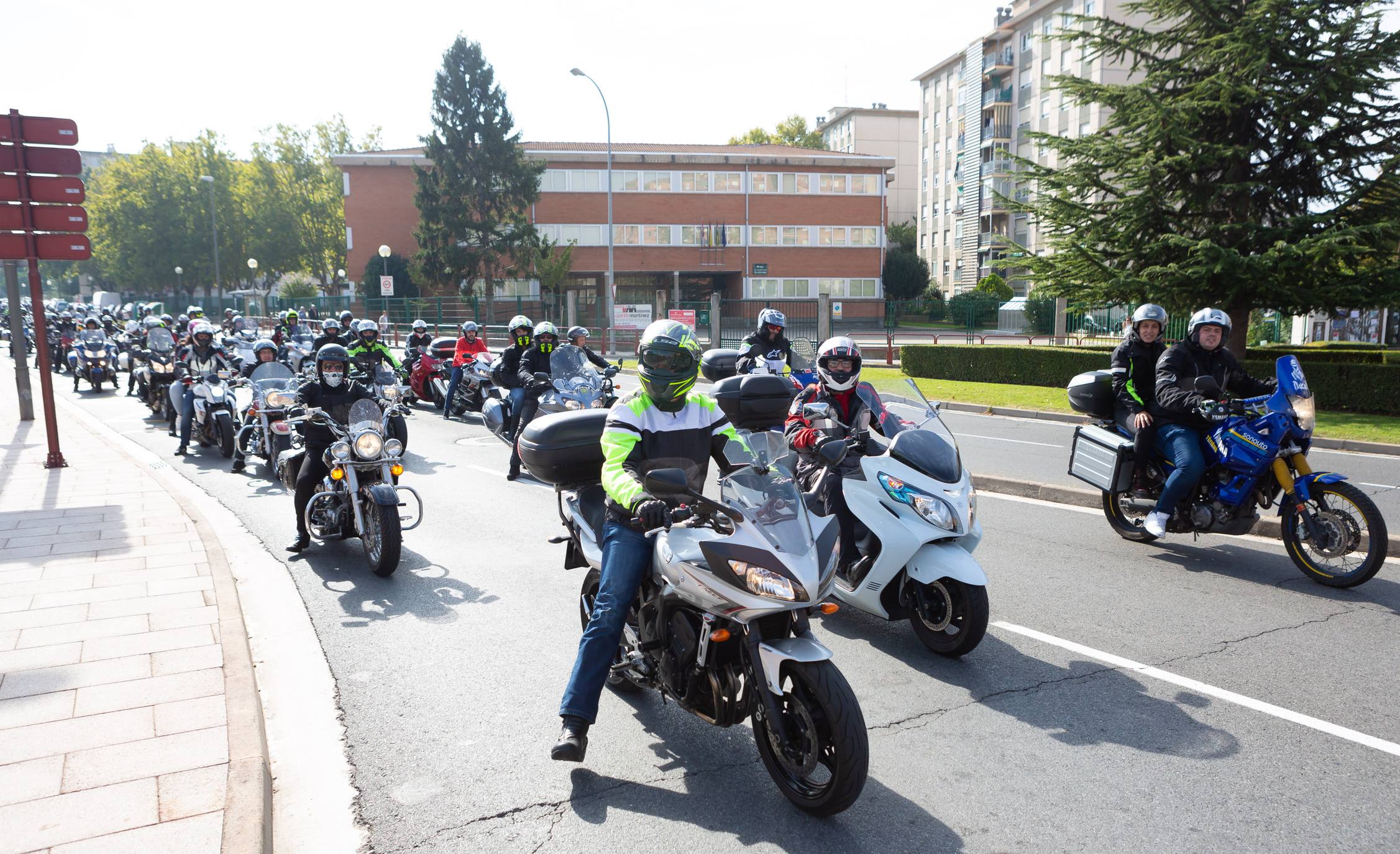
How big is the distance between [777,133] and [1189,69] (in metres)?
77.7

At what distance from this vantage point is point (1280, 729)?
4.15 metres

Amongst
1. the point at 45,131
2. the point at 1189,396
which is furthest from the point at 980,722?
the point at 45,131

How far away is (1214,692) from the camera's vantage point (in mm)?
4562

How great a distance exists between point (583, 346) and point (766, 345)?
2.75m

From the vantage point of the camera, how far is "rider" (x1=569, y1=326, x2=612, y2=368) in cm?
1177

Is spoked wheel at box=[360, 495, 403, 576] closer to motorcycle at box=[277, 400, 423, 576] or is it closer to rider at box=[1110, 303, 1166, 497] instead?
motorcycle at box=[277, 400, 423, 576]

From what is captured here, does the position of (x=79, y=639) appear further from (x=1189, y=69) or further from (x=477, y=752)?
(x=1189, y=69)

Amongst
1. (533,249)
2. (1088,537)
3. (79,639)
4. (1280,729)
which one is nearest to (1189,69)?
(1088,537)

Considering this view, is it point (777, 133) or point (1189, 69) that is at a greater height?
point (777, 133)

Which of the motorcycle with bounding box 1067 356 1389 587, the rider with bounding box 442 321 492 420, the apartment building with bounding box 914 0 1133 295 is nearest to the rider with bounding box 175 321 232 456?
the rider with bounding box 442 321 492 420

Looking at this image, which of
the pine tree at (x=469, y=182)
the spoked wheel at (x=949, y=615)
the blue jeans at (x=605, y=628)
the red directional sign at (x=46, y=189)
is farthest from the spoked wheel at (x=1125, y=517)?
the pine tree at (x=469, y=182)

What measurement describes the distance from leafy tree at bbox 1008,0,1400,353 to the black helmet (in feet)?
50.8

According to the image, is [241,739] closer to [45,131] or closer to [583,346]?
[583,346]

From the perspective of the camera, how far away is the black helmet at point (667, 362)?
3887 mm
